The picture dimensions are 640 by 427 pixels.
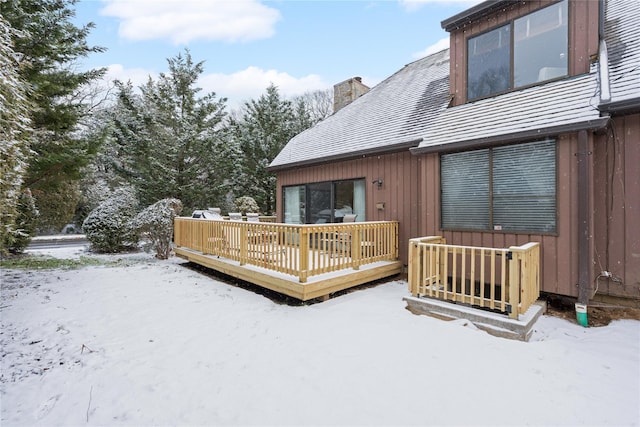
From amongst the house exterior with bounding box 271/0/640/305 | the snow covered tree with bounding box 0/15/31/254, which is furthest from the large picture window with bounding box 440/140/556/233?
the snow covered tree with bounding box 0/15/31/254

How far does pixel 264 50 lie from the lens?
13836 mm

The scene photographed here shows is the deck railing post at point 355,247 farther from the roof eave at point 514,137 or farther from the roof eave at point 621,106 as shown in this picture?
the roof eave at point 621,106

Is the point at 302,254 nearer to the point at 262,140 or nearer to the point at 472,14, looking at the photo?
the point at 472,14

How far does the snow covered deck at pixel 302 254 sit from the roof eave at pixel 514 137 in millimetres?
1668

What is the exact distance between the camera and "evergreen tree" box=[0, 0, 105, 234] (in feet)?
20.5

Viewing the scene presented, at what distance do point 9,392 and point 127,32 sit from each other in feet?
45.9

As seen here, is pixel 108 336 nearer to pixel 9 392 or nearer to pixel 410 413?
pixel 9 392

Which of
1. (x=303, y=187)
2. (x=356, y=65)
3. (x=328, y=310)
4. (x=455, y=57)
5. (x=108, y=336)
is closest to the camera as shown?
(x=108, y=336)

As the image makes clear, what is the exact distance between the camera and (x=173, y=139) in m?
14.1

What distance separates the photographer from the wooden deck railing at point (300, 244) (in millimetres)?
4484

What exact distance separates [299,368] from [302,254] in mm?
Answer: 1793

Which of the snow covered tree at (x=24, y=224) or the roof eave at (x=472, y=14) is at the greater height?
the roof eave at (x=472, y=14)

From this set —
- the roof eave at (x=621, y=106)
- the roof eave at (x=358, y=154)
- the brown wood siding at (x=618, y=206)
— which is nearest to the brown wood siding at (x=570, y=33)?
the roof eave at (x=621, y=106)

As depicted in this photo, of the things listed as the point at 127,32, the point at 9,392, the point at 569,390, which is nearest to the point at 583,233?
the point at 569,390
